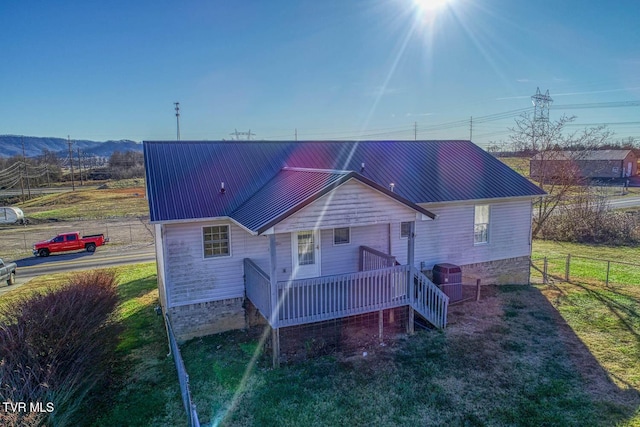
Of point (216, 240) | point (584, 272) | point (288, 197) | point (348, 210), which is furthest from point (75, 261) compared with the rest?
point (584, 272)

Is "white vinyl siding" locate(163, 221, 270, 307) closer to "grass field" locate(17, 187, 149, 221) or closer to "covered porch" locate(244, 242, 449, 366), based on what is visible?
"covered porch" locate(244, 242, 449, 366)

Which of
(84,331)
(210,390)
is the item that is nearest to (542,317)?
(210,390)

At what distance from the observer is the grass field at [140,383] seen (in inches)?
303

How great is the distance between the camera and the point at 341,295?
9977 mm

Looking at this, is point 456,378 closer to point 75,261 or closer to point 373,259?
point 373,259

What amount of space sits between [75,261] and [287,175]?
18802mm

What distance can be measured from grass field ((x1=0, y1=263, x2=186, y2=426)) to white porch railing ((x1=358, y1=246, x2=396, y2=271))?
6.10m

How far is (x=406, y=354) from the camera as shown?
9.77 metres

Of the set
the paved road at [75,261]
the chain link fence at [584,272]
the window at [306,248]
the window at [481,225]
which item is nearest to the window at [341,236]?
the window at [306,248]

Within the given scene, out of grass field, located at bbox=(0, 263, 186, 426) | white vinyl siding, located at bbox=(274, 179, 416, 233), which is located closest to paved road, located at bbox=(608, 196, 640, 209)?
white vinyl siding, located at bbox=(274, 179, 416, 233)

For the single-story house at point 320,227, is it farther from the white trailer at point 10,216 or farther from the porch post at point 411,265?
the white trailer at point 10,216

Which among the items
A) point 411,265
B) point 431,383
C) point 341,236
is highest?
point 341,236

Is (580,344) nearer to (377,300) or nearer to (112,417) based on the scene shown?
(377,300)

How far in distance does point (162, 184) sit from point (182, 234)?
6.30 feet
